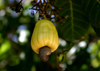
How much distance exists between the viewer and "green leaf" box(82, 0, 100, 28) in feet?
4.32

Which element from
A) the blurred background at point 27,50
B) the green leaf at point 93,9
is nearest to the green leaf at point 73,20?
the green leaf at point 93,9

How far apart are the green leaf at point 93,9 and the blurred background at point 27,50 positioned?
28.7 inches

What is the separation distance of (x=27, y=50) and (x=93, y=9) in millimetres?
1130

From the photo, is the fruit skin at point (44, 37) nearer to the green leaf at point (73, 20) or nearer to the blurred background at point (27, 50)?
the green leaf at point (73, 20)

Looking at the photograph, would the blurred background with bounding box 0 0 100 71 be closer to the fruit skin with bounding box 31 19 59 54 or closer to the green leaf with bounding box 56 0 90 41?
the green leaf with bounding box 56 0 90 41

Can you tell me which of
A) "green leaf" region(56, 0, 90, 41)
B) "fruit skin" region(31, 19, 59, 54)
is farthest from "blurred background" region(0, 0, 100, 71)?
"fruit skin" region(31, 19, 59, 54)

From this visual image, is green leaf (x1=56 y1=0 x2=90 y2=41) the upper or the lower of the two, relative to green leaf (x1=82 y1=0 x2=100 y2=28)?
lower

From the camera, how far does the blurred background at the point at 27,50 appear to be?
2.19 m

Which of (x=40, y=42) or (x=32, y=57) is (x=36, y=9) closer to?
(x=40, y=42)

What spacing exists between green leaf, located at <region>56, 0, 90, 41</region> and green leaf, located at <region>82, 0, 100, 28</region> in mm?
143

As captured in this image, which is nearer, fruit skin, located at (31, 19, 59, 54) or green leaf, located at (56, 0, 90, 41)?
fruit skin, located at (31, 19, 59, 54)

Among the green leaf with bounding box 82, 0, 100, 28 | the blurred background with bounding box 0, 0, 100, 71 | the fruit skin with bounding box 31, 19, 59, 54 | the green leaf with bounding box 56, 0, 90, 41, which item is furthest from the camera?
the blurred background with bounding box 0, 0, 100, 71

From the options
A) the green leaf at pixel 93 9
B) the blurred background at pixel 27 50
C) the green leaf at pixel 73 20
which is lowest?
the blurred background at pixel 27 50

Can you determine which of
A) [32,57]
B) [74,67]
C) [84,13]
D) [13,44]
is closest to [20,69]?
[32,57]
